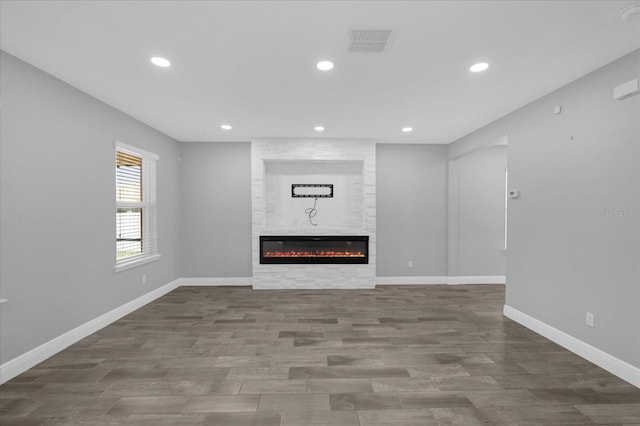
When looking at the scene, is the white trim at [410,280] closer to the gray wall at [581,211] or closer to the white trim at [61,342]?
the gray wall at [581,211]

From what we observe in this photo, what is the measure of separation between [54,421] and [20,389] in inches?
26.0

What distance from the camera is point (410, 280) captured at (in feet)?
19.2

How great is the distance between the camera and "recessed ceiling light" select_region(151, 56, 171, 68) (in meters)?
2.54

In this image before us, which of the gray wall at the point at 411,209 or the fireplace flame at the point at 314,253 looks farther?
A: the gray wall at the point at 411,209

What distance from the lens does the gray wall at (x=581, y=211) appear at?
8.29ft

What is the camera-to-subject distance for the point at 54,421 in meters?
2.00

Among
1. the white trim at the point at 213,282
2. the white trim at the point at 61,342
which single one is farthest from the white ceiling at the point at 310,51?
the white trim at the point at 213,282

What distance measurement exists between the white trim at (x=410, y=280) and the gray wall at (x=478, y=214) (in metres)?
0.26

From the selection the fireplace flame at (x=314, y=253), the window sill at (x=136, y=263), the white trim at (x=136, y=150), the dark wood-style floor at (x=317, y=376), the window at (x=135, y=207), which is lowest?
the dark wood-style floor at (x=317, y=376)

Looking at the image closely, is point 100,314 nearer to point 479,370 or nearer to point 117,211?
point 117,211

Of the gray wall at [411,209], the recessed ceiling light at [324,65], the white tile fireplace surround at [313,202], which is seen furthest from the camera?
the gray wall at [411,209]

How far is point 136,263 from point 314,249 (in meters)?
2.78

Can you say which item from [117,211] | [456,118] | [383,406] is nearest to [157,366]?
[383,406]

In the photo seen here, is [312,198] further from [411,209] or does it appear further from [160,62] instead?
[160,62]
